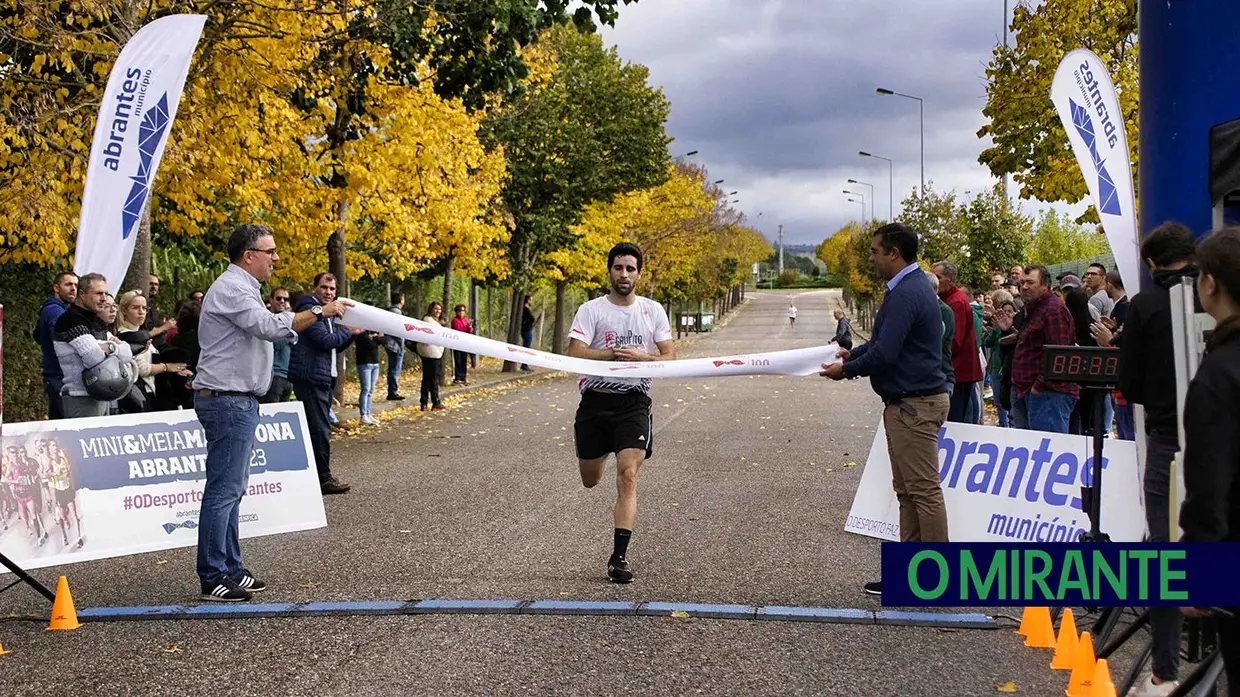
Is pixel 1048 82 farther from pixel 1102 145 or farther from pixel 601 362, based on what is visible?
pixel 601 362

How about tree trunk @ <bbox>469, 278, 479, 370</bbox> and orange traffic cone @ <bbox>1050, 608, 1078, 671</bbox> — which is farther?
tree trunk @ <bbox>469, 278, 479, 370</bbox>

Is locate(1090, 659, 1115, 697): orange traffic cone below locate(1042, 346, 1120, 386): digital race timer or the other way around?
below

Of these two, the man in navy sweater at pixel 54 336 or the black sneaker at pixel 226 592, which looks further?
the man in navy sweater at pixel 54 336

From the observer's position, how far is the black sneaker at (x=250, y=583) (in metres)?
7.18

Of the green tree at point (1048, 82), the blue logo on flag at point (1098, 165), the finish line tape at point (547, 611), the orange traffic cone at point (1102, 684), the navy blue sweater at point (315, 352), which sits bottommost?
the finish line tape at point (547, 611)

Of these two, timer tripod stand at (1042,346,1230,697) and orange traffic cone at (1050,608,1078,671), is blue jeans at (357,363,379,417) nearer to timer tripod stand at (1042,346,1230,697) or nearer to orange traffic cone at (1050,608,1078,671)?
timer tripod stand at (1042,346,1230,697)

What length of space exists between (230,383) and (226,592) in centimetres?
120

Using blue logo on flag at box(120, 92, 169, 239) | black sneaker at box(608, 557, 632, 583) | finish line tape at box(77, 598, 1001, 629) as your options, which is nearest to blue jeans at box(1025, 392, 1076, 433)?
finish line tape at box(77, 598, 1001, 629)

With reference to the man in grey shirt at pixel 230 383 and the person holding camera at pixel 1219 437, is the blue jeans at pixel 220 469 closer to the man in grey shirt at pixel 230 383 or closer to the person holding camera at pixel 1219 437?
the man in grey shirt at pixel 230 383

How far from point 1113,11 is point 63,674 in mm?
18376

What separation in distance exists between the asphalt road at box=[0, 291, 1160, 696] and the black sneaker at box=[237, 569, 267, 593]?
0.41 feet

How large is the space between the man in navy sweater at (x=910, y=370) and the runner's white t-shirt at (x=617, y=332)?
1.31 meters

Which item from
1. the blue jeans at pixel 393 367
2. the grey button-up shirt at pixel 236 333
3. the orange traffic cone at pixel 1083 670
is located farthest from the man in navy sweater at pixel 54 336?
the blue jeans at pixel 393 367

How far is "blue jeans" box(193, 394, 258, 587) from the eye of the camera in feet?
23.3
